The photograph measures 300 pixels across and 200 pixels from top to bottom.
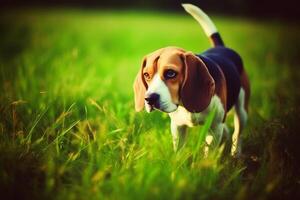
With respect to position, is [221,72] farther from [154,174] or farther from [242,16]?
[242,16]

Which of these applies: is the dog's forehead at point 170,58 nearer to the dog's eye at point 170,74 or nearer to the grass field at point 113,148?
the dog's eye at point 170,74

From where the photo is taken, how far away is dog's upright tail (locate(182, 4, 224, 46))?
3894mm

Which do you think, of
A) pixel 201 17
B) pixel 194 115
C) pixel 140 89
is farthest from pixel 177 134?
pixel 201 17

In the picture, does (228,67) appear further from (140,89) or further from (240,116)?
(140,89)

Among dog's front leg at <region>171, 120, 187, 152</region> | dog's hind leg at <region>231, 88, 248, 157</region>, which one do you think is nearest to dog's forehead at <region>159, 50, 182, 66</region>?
dog's front leg at <region>171, 120, 187, 152</region>

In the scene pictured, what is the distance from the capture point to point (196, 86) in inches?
116

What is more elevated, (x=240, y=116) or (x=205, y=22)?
(x=205, y=22)

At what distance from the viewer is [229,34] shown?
43.3 feet

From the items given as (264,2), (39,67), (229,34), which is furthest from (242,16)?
(39,67)

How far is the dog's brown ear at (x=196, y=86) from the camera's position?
2.91m

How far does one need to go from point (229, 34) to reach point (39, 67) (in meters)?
8.75

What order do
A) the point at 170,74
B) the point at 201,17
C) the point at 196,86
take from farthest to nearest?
the point at 201,17
the point at 196,86
the point at 170,74

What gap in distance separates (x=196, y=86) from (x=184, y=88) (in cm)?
9

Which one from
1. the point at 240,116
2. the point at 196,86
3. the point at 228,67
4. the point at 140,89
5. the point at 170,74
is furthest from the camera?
the point at 240,116
